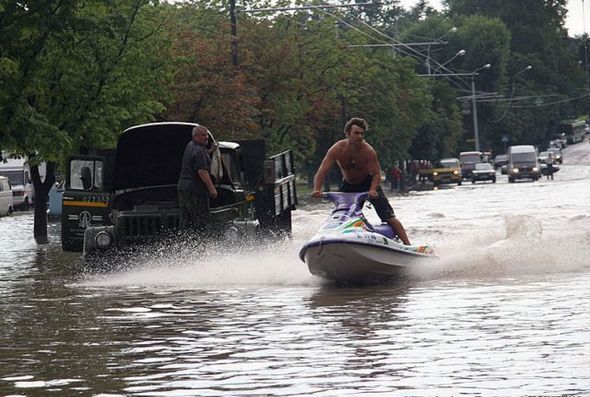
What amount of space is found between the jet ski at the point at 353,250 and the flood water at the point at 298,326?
238 millimetres

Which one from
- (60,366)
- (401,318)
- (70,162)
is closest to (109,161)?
(70,162)

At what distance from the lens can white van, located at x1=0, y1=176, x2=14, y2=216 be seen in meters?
62.0

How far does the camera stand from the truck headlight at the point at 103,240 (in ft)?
69.9

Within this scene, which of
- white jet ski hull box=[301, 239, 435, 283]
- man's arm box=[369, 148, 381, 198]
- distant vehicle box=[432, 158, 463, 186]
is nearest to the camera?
white jet ski hull box=[301, 239, 435, 283]

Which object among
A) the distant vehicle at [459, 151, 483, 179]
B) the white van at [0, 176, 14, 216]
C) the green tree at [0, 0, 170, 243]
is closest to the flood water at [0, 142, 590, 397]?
the green tree at [0, 0, 170, 243]

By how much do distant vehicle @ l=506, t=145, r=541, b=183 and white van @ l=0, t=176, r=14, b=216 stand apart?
42.9m

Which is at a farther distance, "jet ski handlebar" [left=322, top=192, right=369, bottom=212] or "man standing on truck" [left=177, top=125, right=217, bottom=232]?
"man standing on truck" [left=177, top=125, right=217, bottom=232]

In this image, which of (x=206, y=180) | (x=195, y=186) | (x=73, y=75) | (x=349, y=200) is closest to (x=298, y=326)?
(x=349, y=200)

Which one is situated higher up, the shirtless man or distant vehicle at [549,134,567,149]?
distant vehicle at [549,134,567,149]

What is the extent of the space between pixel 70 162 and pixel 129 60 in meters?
12.1

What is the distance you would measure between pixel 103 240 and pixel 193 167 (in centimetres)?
180

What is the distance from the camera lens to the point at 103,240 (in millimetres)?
21312

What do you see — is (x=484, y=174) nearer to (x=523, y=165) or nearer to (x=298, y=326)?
(x=523, y=165)

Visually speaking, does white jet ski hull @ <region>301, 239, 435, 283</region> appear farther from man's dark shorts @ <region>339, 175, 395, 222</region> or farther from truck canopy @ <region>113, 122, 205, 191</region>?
truck canopy @ <region>113, 122, 205, 191</region>
